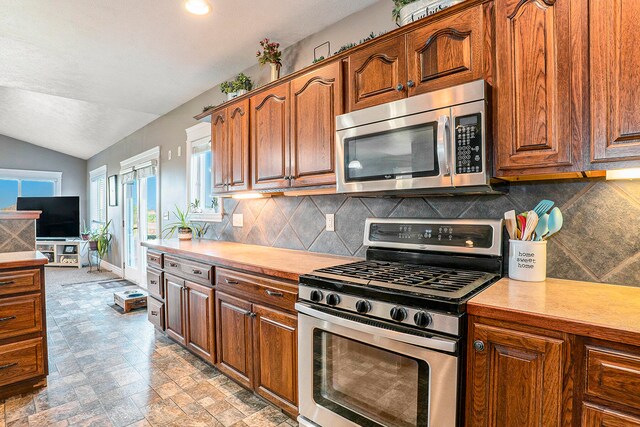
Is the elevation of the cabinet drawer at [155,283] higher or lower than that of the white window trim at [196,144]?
lower

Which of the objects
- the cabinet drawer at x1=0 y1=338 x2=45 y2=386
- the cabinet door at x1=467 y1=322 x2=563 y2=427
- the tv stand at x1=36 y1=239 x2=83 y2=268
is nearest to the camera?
the cabinet door at x1=467 y1=322 x2=563 y2=427

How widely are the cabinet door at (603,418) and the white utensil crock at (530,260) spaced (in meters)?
0.58

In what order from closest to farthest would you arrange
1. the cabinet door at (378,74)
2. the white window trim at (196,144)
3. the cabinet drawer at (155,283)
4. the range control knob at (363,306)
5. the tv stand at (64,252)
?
the range control knob at (363,306)
the cabinet door at (378,74)
the cabinet drawer at (155,283)
the white window trim at (196,144)
the tv stand at (64,252)

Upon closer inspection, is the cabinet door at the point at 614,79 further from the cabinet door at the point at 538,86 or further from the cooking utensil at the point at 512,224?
the cooking utensil at the point at 512,224

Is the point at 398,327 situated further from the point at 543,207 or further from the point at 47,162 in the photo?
the point at 47,162

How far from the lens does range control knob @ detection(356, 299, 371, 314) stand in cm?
142

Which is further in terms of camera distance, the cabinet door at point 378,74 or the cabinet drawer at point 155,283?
the cabinet drawer at point 155,283

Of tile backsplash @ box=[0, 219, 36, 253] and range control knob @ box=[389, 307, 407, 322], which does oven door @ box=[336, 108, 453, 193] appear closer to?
range control knob @ box=[389, 307, 407, 322]

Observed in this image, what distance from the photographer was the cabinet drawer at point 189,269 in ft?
8.01

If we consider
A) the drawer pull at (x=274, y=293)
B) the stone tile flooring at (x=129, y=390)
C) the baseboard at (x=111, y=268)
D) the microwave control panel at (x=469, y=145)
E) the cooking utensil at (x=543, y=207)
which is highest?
the microwave control panel at (x=469, y=145)

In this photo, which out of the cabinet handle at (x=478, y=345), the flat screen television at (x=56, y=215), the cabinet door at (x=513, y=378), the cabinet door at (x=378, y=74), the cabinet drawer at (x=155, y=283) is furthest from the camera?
the flat screen television at (x=56, y=215)

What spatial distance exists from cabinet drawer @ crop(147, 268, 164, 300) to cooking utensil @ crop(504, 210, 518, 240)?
9.13 ft

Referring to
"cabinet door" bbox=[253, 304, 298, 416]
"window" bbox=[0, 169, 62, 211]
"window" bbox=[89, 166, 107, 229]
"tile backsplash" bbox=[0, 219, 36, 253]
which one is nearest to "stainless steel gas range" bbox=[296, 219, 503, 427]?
"cabinet door" bbox=[253, 304, 298, 416]

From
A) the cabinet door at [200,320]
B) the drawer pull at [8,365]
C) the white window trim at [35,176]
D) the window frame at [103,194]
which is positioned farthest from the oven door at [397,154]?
the white window trim at [35,176]
